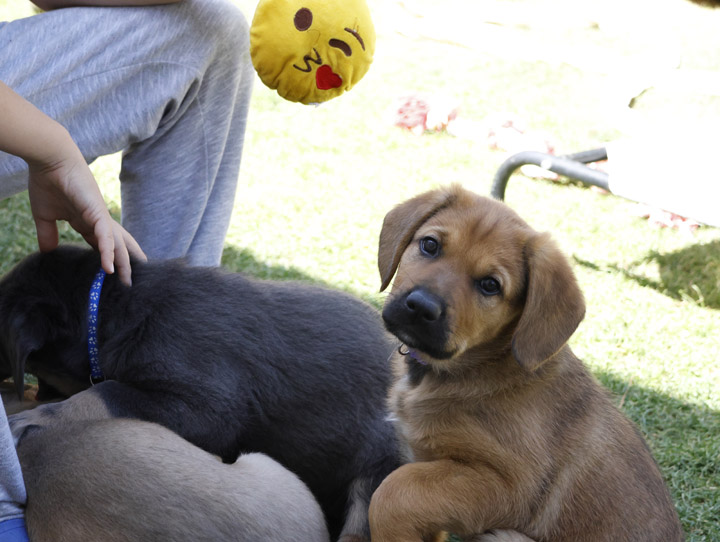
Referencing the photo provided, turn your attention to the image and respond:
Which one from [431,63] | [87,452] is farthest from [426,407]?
[431,63]

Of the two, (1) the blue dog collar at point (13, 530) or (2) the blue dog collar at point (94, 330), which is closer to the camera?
(1) the blue dog collar at point (13, 530)

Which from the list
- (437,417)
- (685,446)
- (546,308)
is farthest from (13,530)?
(685,446)

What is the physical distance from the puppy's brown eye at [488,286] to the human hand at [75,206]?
4.64ft

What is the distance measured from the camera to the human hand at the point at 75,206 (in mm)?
3125

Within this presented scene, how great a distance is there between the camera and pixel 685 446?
3988 millimetres

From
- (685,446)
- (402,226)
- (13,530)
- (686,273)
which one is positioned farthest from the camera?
(686,273)

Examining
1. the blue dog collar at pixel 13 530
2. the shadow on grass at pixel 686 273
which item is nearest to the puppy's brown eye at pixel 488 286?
the blue dog collar at pixel 13 530

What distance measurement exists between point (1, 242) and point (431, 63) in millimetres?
6668

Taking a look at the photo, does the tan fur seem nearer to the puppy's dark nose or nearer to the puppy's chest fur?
the puppy's chest fur

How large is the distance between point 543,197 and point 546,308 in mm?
4310

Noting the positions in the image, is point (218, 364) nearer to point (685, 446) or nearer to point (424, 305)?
point (424, 305)

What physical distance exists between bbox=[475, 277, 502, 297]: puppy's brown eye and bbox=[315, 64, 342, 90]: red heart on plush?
1.20m

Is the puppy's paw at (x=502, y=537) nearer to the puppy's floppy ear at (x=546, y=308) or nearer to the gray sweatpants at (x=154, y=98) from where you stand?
the puppy's floppy ear at (x=546, y=308)

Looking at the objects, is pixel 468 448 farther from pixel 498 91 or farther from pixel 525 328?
pixel 498 91
